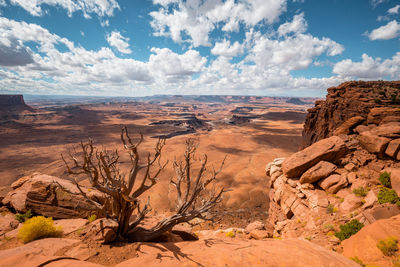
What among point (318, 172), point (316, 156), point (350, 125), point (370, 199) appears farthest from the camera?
point (350, 125)

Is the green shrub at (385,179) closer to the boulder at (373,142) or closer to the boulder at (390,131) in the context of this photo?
the boulder at (373,142)

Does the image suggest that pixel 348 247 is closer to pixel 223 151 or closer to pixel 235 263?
pixel 235 263

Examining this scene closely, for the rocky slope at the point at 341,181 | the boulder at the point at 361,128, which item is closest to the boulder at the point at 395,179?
the rocky slope at the point at 341,181

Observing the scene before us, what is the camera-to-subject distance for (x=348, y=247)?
23.0ft

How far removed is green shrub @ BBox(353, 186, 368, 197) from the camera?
32.5ft

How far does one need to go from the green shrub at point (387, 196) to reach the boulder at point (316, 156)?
13.9ft

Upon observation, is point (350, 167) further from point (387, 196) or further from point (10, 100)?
point (10, 100)

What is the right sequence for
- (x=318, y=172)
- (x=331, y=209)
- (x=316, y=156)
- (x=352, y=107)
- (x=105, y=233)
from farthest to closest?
1. (x=352, y=107)
2. (x=316, y=156)
3. (x=318, y=172)
4. (x=331, y=209)
5. (x=105, y=233)

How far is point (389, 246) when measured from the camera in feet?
19.8

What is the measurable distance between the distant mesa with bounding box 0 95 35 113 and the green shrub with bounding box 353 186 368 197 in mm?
185763

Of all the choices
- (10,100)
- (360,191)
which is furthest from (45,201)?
(10,100)

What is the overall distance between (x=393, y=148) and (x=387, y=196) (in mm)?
4032

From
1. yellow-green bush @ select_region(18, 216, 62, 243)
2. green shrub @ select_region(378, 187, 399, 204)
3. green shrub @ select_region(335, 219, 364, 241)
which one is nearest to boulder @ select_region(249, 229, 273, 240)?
green shrub @ select_region(335, 219, 364, 241)

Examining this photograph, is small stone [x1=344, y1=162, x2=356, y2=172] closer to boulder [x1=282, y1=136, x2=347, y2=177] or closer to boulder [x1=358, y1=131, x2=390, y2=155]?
boulder [x1=282, y1=136, x2=347, y2=177]
